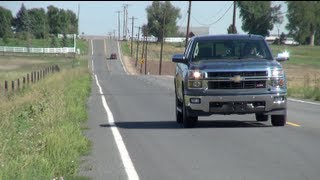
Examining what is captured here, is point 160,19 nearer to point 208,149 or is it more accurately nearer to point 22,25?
point 22,25

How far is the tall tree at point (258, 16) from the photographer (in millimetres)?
44578

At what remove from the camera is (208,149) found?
42.3 ft

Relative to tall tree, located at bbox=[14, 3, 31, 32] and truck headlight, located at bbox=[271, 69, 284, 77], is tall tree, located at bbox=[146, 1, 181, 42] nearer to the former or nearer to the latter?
tall tree, located at bbox=[14, 3, 31, 32]

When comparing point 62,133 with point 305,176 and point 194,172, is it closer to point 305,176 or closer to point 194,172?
point 194,172

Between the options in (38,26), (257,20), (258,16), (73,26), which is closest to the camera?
(38,26)

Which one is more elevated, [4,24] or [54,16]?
[54,16]

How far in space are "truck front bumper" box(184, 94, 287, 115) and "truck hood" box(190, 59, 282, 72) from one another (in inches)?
23.7

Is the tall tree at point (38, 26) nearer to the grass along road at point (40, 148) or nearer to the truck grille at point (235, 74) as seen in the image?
the grass along road at point (40, 148)

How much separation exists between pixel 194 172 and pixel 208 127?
21.6 feet

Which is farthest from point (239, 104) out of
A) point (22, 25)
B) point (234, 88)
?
point (22, 25)

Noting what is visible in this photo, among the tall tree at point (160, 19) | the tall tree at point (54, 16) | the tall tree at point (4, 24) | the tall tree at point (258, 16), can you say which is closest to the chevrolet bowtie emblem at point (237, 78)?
the tall tree at point (4, 24)

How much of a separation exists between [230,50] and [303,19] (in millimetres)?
27773

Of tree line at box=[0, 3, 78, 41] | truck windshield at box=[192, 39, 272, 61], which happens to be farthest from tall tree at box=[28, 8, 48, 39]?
truck windshield at box=[192, 39, 272, 61]

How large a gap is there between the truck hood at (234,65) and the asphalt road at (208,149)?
135cm
